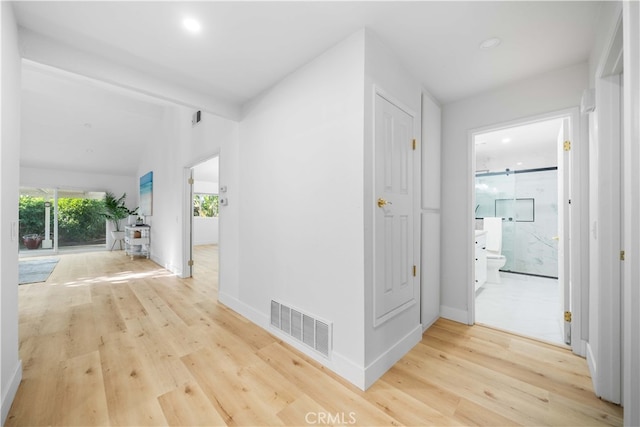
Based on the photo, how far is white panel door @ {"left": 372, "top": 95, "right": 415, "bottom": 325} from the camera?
177 centimetres

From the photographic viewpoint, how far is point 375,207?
5.65 feet

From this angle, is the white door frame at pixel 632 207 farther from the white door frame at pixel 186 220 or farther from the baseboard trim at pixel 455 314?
the white door frame at pixel 186 220

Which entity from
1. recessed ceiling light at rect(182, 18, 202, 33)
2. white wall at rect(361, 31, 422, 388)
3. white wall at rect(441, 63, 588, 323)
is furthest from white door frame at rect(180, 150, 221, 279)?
white wall at rect(441, 63, 588, 323)

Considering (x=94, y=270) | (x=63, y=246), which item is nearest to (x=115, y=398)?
(x=94, y=270)

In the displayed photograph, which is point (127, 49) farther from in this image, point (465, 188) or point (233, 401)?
point (465, 188)

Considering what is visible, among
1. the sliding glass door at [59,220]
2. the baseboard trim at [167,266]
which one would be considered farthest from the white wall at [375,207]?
the sliding glass door at [59,220]

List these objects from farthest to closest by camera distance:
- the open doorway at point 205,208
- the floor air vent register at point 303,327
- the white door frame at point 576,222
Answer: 1. the open doorway at point 205,208
2. the white door frame at point 576,222
3. the floor air vent register at point 303,327

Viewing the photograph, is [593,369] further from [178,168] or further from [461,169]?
[178,168]

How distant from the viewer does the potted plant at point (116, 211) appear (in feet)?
23.6

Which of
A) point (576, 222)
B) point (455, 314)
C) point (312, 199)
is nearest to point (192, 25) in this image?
point (312, 199)

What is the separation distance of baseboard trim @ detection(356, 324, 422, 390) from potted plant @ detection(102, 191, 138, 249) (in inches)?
322

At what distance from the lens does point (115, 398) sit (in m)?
1.52

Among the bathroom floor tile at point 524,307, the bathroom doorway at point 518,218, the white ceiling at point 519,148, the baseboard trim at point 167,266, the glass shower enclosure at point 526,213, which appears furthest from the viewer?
the glass shower enclosure at point 526,213

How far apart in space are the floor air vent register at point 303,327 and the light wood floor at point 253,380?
0.43 ft
